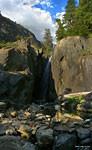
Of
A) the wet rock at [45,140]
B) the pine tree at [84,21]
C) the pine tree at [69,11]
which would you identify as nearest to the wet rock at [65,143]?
the wet rock at [45,140]

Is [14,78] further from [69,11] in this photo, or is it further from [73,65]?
[69,11]

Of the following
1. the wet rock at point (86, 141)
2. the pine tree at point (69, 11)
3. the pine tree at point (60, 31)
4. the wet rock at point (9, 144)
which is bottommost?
the wet rock at point (86, 141)

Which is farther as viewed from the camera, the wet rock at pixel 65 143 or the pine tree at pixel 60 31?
the pine tree at pixel 60 31

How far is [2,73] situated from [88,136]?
32.3 ft

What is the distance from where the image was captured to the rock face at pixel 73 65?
59.6ft

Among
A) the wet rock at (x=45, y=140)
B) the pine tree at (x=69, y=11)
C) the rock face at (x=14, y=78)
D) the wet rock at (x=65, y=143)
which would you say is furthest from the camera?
the pine tree at (x=69, y=11)

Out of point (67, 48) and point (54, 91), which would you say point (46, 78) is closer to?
point (54, 91)

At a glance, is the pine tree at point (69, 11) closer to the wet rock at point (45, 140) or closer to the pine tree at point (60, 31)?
the pine tree at point (60, 31)

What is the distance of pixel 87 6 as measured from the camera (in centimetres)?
2120

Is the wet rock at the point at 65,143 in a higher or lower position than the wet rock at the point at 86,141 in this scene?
higher

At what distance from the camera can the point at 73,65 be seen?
793 inches

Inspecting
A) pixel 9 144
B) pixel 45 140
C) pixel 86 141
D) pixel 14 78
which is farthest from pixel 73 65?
pixel 9 144

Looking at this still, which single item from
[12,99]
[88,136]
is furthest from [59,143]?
[12,99]

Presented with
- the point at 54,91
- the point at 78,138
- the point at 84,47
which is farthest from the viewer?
the point at 54,91
